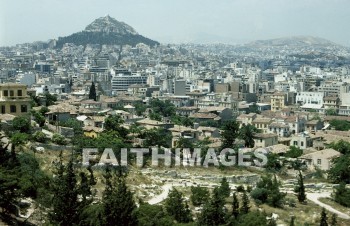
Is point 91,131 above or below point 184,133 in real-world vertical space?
above

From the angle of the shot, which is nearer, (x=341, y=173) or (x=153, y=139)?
(x=341, y=173)

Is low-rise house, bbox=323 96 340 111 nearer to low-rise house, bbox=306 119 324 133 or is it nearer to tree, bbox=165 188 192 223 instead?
low-rise house, bbox=306 119 324 133

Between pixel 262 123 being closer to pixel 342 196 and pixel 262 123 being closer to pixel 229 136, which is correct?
pixel 229 136

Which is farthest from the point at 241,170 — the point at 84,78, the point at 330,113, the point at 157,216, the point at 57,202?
the point at 84,78

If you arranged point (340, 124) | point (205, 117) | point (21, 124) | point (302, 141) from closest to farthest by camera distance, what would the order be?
Answer: point (21, 124)
point (302, 141)
point (340, 124)
point (205, 117)

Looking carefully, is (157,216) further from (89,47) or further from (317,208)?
(89,47)

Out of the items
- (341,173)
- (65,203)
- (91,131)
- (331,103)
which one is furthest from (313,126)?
(65,203)

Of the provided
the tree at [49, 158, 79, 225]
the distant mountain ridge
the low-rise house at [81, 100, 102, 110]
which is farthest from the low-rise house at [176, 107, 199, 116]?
the distant mountain ridge

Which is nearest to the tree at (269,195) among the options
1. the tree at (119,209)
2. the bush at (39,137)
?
the tree at (119,209)
